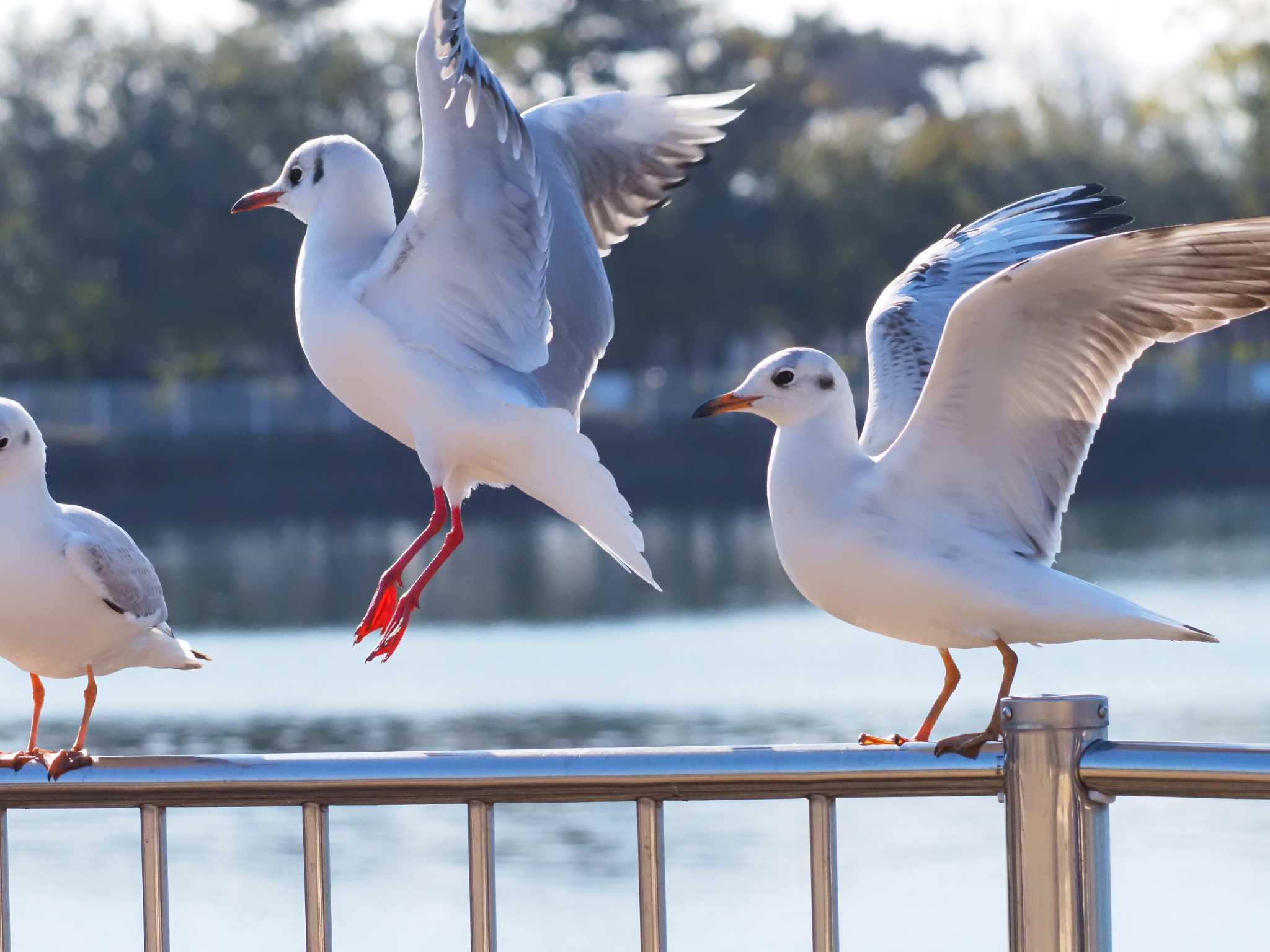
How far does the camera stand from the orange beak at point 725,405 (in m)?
A: 4.14

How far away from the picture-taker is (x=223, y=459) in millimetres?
32250

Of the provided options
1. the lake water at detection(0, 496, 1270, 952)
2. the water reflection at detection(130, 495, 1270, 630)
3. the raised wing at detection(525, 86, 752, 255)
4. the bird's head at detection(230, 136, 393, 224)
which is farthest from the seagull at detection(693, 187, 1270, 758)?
the water reflection at detection(130, 495, 1270, 630)

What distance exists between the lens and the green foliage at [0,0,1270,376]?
34812mm

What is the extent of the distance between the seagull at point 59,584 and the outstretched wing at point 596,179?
1383mm

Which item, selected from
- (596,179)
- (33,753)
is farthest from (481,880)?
(596,179)

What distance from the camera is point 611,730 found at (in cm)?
1401

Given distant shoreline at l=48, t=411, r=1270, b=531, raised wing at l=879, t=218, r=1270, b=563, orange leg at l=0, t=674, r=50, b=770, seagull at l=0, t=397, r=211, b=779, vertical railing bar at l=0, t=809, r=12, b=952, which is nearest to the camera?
vertical railing bar at l=0, t=809, r=12, b=952

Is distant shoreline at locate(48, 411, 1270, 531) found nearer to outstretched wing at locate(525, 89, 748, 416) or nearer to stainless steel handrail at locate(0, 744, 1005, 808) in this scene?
outstretched wing at locate(525, 89, 748, 416)

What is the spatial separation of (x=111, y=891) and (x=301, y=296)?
23.1ft

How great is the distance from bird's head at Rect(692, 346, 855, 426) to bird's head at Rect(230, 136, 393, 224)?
0.93 m

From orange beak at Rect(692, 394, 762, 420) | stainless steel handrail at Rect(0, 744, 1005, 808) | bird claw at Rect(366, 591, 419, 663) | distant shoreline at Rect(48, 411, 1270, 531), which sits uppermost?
distant shoreline at Rect(48, 411, 1270, 531)

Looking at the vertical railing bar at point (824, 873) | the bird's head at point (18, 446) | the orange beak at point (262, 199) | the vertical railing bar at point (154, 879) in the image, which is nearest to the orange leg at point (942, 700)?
the vertical railing bar at point (824, 873)

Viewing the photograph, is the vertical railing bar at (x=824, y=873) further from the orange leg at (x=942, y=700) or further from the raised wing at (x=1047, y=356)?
the raised wing at (x=1047, y=356)

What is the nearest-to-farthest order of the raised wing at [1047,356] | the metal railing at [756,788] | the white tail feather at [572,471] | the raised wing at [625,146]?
1. the metal railing at [756,788]
2. the raised wing at [1047,356]
3. the white tail feather at [572,471]
4. the raised wing at [625,146]
